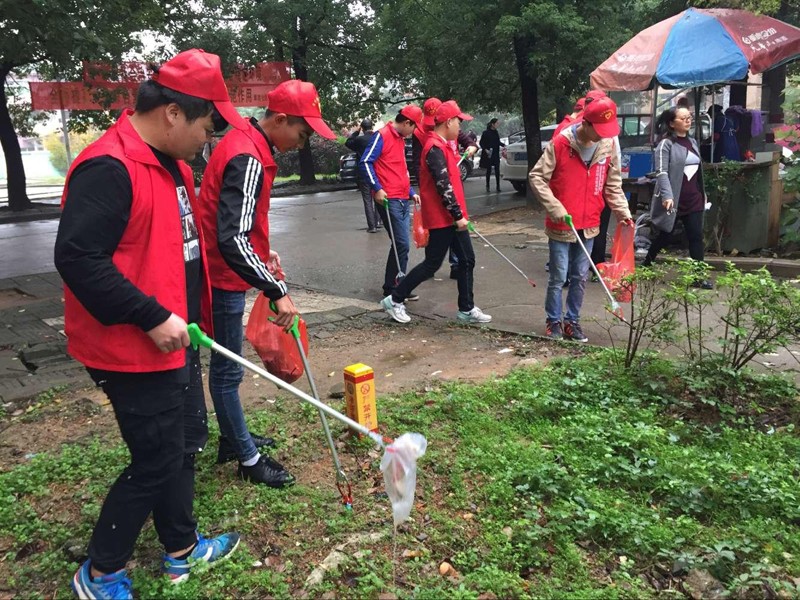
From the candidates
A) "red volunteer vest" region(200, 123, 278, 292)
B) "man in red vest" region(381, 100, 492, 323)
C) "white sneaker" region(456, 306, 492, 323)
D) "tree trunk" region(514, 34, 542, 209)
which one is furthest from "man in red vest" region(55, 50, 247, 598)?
"tree trunk" region(514, 34, 542, 209)

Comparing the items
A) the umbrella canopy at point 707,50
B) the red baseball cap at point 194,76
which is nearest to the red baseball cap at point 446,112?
the red baseball cap at point 194,76

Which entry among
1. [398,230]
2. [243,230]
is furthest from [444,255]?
[243,230]

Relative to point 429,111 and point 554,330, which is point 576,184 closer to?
point 554,330

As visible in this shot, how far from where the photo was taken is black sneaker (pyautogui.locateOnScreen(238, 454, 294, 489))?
3.28m

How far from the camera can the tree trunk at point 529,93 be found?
41.5 ft

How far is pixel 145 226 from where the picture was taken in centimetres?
220

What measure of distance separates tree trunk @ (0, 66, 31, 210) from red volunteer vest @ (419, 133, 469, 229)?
50.0 feet

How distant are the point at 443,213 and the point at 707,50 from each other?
504 cm

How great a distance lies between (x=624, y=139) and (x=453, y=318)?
8.89 metres

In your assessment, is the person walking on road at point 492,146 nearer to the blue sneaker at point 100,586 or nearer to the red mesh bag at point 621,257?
the red mesh bag at point 621,257

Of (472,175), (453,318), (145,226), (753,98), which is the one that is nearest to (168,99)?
(145,226)

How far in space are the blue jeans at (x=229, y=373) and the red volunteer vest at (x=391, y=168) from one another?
3747 millimetres

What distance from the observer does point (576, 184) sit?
5293 mm

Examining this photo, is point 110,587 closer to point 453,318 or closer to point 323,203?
point 453,318
